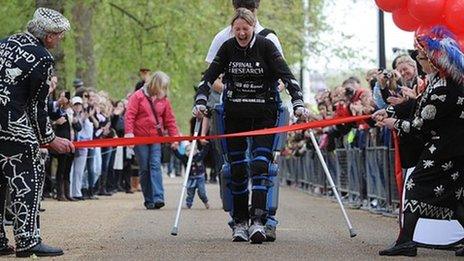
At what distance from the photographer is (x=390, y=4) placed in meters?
12.5

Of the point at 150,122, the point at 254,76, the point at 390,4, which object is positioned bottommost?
the point at 150,122

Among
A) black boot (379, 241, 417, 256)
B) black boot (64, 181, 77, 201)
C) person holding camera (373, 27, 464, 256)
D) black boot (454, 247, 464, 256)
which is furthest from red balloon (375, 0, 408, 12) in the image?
black boot (64, 181, 77, 201)

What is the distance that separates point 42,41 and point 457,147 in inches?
134

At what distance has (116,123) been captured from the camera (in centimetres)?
2670

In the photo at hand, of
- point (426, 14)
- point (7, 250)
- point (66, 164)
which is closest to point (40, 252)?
point (7, 250)

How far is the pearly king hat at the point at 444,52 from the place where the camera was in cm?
1018

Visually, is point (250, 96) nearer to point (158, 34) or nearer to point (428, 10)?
point (428, 10)

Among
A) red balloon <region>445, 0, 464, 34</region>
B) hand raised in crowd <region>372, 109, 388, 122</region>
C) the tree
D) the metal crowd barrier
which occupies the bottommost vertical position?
the metal crowd barrier

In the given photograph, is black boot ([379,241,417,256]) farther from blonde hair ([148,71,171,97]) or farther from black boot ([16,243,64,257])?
blonde hair ([148,71,171,97])

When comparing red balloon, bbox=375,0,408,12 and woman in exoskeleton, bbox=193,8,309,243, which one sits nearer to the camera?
woman in exoskeleton, bbox=193,8,309,243

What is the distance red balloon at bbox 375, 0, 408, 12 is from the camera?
40.8 ft

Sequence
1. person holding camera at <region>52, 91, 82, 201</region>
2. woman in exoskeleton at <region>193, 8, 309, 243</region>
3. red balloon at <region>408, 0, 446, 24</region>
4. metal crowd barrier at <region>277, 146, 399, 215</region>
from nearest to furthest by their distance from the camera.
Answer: red balloon at <region>408, 0, 446, 24</region> < woman in exoskeleton at <region>193, 8, 309, 243</region> < metal crowd barrier at <region>277, 146, 399, 215</region> < person holding camera at <region>52, 91, 82, 201</region>

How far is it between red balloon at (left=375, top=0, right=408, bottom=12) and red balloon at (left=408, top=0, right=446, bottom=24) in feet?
1.24

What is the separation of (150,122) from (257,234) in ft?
25.4
